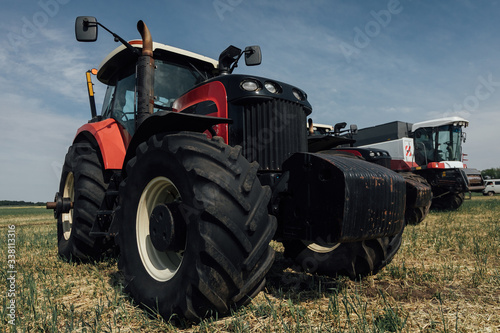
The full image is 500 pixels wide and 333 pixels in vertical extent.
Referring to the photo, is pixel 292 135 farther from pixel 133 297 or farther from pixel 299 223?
pixel 133 297

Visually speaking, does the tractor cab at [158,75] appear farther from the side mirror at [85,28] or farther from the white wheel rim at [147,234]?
the white wheel rim at [147,234]

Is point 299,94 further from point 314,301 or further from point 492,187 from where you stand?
point 492,187

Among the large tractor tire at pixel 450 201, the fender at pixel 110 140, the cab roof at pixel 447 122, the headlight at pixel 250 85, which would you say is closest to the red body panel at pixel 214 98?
the headlight at pixel 250 85


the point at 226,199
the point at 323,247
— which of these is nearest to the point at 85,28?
the point at 226,199

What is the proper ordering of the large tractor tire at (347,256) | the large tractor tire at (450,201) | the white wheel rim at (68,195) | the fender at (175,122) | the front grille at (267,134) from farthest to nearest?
the large tractor tire at (450,201), the white wheel rim at (68,195), the front grille at (267,134), the large tractor tire at (347,256), the fender at (175,122)

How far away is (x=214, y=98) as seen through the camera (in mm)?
3025

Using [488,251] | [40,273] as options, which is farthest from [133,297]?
[488,251]

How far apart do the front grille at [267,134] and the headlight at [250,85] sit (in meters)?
0.13

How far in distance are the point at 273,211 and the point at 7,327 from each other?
182 centimetres

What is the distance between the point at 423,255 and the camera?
394 cm

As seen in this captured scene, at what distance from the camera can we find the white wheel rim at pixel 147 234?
2.49m

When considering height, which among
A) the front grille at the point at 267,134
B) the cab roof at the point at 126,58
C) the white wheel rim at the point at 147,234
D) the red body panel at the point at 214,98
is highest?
the cab roof at the point at 126,58

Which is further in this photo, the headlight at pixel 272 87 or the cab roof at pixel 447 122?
the cab roof at pixel 447 122

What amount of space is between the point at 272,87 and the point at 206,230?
1.51 metres
